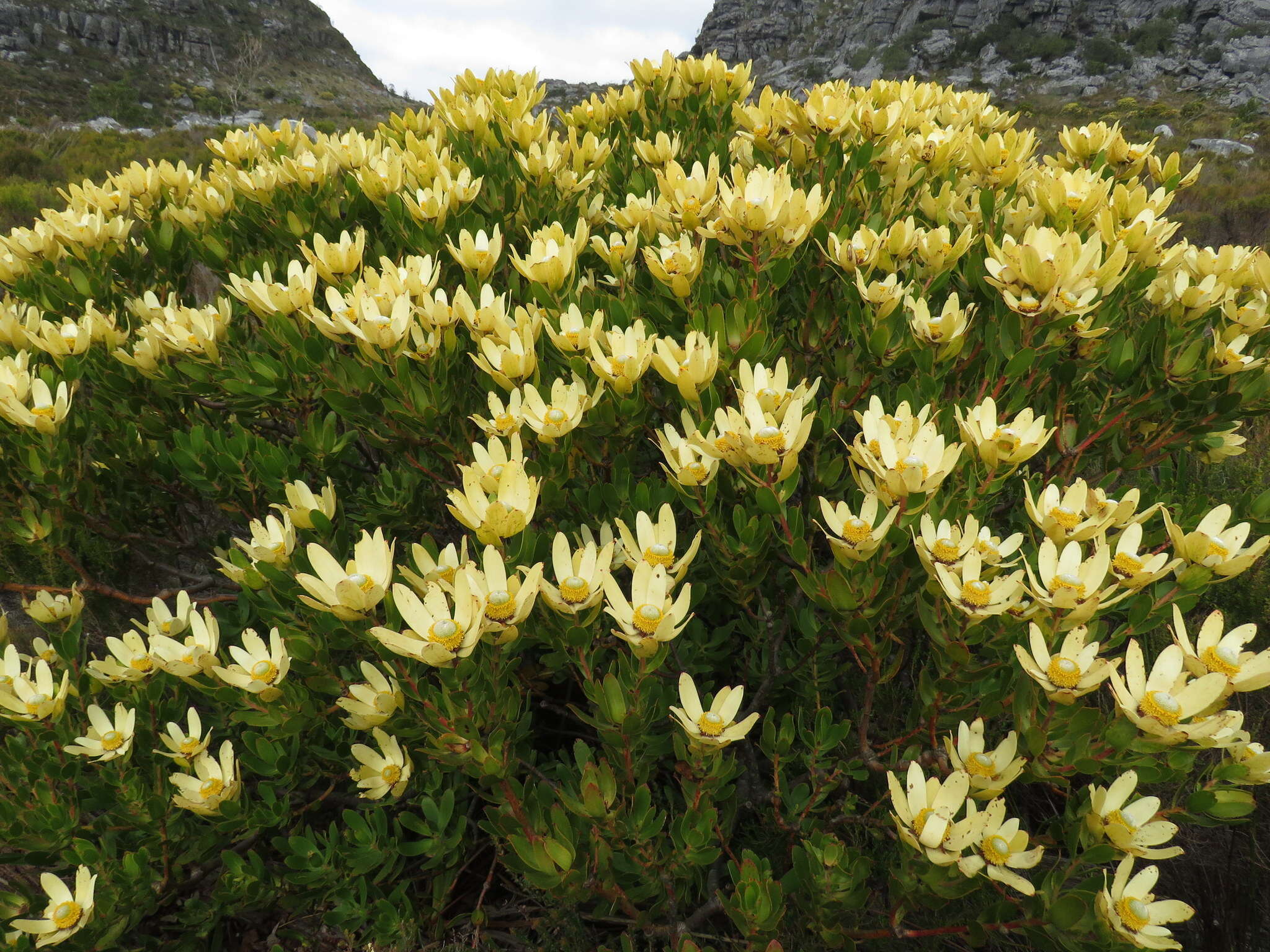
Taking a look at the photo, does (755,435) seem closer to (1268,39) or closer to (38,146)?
(38,146)

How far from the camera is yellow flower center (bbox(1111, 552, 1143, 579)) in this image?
4.05 feet

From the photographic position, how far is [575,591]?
1267 millimetres

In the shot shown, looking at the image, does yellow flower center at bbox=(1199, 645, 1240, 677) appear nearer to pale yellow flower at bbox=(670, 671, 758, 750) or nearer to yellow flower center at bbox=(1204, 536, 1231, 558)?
yellow flower center at bbox=(1204, 536, 1231, 558)

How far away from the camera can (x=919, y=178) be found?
8.34 ft

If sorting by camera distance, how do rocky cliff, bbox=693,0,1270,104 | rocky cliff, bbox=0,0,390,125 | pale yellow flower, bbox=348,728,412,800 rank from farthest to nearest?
rocky cliff, bbox=693,0,1270,104
rocky cliff, bbox=0,0,390,125
pale yellow flower, bbox=348,728,412,800

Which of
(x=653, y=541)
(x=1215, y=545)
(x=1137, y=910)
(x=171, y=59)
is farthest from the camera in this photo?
(x=171, y=59)

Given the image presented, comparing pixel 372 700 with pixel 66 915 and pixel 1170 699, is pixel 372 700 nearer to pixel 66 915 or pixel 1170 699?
pixel 66 915

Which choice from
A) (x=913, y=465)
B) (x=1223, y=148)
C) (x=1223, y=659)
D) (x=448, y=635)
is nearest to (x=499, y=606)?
(x=448, y=635)

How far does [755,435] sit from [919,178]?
1.78 meters

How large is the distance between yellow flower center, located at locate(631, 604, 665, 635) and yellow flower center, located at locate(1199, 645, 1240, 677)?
937 millimetres

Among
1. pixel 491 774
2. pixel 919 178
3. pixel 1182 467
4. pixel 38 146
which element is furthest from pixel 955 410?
pixel 38 146

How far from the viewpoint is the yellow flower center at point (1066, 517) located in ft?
4.52

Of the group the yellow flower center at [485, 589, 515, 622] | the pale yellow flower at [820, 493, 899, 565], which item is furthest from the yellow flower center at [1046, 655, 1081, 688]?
the yellow flower center at [485, 589, 515, 622]

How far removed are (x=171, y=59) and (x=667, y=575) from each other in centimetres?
5771
